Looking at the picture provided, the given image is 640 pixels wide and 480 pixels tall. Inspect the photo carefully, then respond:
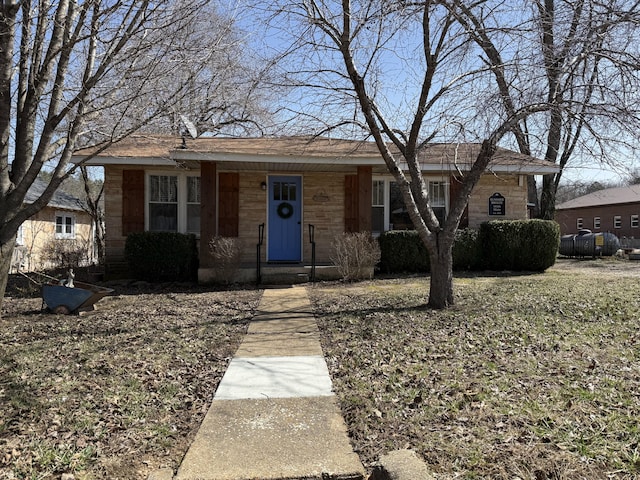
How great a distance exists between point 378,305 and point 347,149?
5121 mm

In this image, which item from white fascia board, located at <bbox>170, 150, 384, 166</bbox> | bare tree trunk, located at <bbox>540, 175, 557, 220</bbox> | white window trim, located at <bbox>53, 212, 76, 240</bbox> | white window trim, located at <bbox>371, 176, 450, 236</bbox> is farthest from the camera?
white window trim, located at <bbox>53, 212, 76, 240</bbox>

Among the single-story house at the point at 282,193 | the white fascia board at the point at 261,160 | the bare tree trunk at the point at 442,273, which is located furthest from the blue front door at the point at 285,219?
the bare tree trunk at the point at 442,273

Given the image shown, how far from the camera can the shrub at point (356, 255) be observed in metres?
9.72

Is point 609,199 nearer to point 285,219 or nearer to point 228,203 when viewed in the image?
point 285,219

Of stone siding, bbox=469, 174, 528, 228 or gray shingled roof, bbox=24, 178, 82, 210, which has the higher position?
gray shingled roof, bbox=24, 178, 82, 210

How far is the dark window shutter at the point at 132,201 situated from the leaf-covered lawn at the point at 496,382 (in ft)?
20.5

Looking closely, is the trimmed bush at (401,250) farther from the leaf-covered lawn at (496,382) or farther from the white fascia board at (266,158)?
the leaf-covered lawn at (496,382)

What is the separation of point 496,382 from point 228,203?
866cm

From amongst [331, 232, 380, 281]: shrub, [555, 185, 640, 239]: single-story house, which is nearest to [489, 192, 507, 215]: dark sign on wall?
[331, 232, 380, 281]: shrub

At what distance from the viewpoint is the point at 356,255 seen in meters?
9.73

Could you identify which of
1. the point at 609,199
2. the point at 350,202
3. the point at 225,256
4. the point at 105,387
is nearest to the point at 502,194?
the point at 350,202

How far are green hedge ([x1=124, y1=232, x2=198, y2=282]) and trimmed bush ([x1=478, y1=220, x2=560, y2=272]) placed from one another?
7.21 metres

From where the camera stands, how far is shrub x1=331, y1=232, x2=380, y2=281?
9.72 meters

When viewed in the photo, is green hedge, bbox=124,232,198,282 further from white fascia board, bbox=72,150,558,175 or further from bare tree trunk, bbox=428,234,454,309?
bare tree trunk, bbox=428,234,454,309
